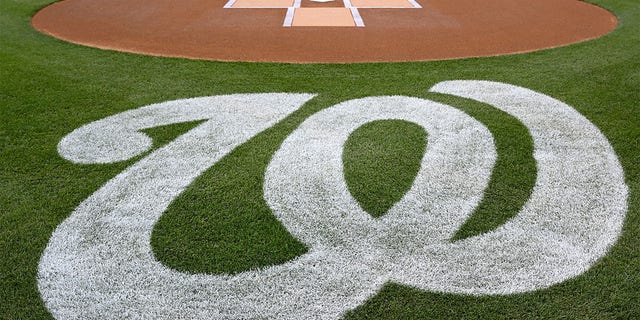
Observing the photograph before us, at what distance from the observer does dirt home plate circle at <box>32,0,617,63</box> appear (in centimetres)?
773

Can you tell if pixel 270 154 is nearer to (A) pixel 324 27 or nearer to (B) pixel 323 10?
(A) pixel 324 27

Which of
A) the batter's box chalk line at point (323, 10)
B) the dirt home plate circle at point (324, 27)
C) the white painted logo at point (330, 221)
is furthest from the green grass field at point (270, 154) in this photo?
the batter's box chalk line at point (323, 10)

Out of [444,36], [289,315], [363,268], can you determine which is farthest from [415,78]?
[289,315]

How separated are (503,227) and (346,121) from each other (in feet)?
6.62

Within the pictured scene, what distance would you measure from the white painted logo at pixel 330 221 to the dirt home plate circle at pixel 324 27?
2514 millimetres

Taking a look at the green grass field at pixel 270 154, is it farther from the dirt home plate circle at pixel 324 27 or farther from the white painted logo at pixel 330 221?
the dirt home plate circle at pixel 324 27

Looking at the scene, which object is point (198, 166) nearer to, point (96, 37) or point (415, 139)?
point (415, 139)

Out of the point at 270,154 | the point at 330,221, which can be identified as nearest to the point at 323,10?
the point at 270,154

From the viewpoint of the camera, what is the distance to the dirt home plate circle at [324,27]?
773 cm

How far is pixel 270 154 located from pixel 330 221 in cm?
113

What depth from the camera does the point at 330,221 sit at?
378cm

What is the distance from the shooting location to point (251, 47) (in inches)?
311

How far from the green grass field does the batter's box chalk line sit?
111 inches

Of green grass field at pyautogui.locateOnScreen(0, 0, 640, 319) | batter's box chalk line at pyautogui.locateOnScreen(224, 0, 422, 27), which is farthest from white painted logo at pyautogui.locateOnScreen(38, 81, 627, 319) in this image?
batter's box chalk line at pyautogui.locateOnScreen(224, 0, 422, 27)
